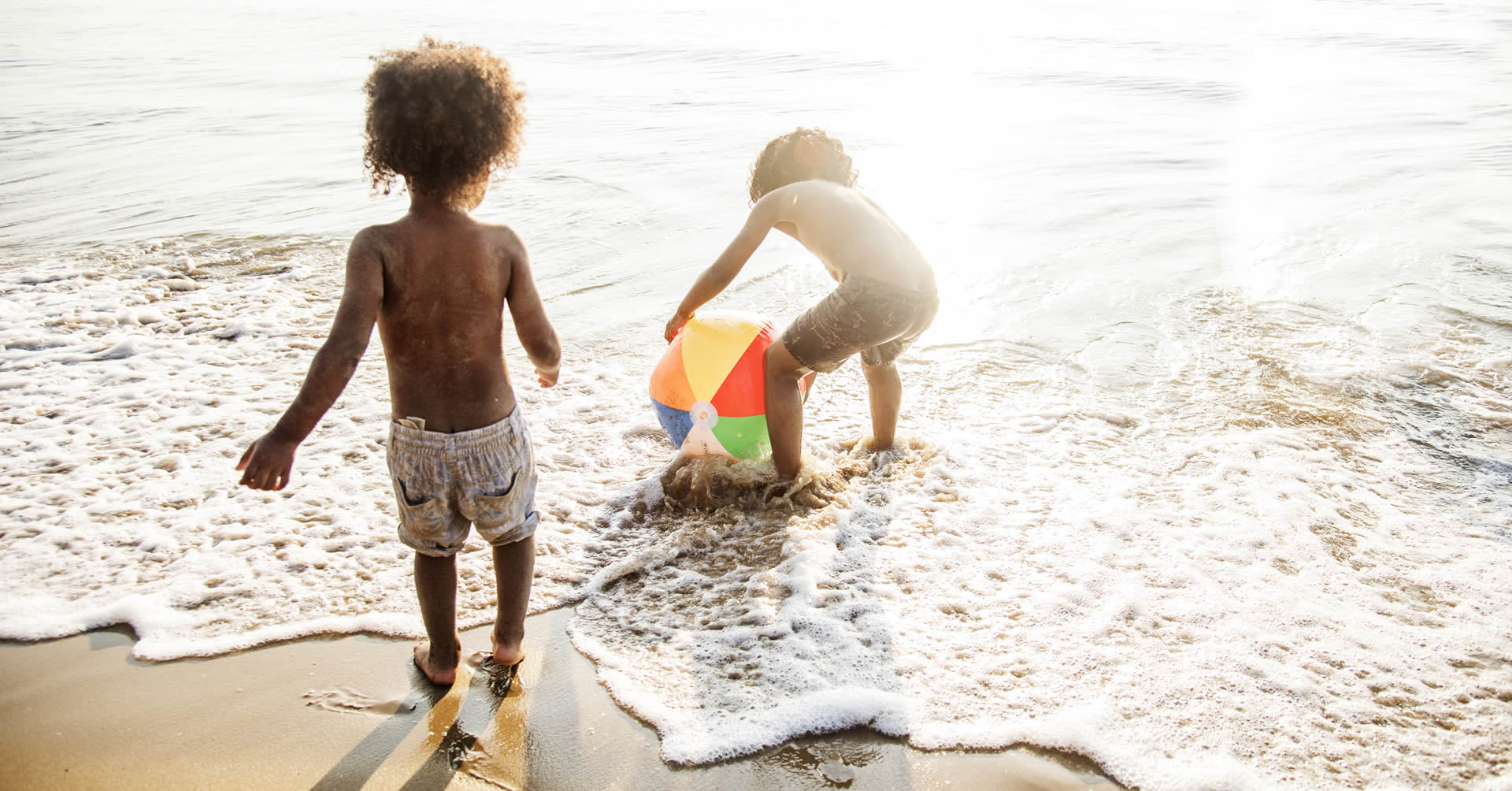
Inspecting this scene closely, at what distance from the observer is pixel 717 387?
4.23 metres

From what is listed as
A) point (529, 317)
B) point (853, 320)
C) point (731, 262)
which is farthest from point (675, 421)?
point (529, 317)

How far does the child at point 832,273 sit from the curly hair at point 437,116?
137cm

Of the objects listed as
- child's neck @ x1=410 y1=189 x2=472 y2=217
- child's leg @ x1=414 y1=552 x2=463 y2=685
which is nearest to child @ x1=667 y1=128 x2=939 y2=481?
child's neck @ x1=410 y1=189 x2=472 y2=217

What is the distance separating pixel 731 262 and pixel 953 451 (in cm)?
163

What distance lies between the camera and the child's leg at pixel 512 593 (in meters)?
3.09

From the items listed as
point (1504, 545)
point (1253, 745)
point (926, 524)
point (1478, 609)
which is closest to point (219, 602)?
point (926, 524)

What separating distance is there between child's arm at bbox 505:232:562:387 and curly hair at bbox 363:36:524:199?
263 millimetres

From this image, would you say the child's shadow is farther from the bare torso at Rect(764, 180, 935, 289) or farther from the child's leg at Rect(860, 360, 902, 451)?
the child's leg at Rect(860, 360, 902, 451)

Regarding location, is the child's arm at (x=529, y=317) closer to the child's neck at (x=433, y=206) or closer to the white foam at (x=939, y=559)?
the child's neck at (x=433, y=206)

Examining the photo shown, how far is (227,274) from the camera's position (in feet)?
25.3

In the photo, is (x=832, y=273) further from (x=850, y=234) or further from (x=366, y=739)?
(x=366, y=739)

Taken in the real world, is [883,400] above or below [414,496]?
below

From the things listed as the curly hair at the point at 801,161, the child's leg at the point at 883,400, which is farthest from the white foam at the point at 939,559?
the curly hair at the point at 801,161

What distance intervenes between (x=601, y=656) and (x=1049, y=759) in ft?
4.93
